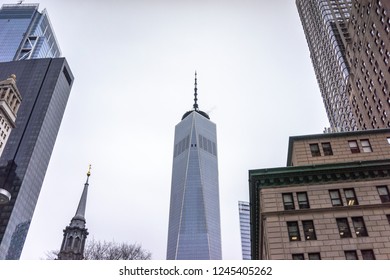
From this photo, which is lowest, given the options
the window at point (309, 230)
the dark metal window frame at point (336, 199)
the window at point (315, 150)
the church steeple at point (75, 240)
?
the window at point (309, 230)

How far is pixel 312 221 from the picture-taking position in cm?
3709

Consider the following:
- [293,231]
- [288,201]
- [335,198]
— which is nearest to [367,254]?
[335,198]

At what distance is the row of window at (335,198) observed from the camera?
37875 millimetres

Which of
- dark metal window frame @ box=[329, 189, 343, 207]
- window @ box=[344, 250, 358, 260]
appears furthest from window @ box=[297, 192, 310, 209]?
window @ box=[344, 250, 358, 260]

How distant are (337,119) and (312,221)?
96.3m

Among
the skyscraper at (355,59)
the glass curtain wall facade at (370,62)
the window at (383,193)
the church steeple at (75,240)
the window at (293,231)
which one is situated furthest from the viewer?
the church steeple at (75,240)

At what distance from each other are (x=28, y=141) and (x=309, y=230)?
14210cm

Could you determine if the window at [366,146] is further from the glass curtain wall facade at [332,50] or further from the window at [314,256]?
the glass curtain wall facade at [332,50]

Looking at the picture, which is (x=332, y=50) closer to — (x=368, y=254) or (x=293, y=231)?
(x=293, y=231)

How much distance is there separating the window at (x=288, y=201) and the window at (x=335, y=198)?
3.67m

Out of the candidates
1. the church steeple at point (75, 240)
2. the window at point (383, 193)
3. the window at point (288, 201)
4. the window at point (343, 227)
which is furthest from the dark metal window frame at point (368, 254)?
the church steeple at point (75, 240)

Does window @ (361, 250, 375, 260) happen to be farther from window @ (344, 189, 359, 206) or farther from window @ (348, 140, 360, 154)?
window @ (348, 140, 360, 154)

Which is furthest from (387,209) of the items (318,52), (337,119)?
(318,52)

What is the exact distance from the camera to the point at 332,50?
391 ft
